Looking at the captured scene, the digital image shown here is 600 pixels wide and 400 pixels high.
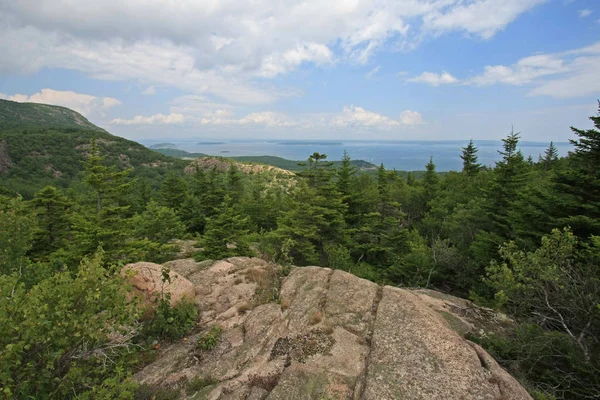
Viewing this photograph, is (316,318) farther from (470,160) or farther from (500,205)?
(470,160)

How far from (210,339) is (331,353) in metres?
3.01

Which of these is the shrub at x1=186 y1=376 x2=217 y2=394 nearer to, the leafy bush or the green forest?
the green forest

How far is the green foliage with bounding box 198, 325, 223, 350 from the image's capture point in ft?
22.5

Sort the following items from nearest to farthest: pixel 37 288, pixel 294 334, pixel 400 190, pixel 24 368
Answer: pixel 24 368 → pixel 37 288 → pixel 294 334 → pixel 400 190

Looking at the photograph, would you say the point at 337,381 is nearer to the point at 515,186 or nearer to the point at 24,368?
the point at 24,368

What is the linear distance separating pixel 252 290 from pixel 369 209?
64.1ft

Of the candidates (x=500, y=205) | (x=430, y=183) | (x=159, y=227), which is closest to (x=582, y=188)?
(x=500, y=205)

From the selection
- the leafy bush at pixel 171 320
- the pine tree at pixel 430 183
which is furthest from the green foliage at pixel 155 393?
the pine tree at pixel 430 183

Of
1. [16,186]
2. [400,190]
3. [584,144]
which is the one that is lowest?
A: [16,186]

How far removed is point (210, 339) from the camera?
22.7 ft

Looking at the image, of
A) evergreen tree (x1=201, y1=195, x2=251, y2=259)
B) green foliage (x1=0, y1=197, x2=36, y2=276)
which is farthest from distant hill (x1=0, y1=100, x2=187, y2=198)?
evergreen tree (x1=201, y1=195, x2=251, y2=259)

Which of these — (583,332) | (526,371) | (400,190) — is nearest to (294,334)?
(526,371)

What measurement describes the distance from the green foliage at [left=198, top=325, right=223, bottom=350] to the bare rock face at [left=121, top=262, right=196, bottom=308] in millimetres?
1498

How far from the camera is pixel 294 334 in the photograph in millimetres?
6605
